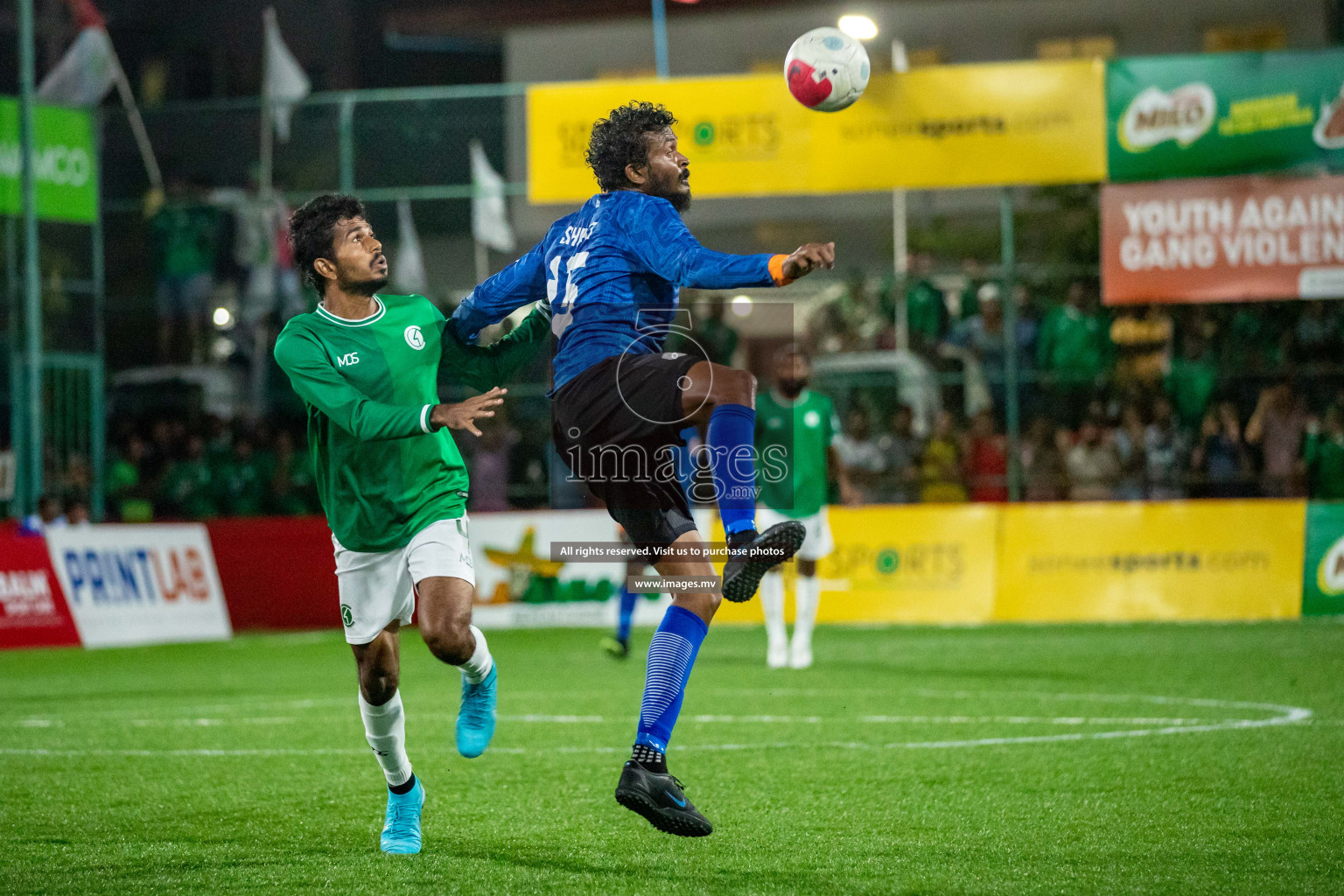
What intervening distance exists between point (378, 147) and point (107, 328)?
3.83 m

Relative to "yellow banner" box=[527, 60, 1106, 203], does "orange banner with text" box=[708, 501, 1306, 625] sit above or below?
below

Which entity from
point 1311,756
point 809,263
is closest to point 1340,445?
Answer: point 1311,756

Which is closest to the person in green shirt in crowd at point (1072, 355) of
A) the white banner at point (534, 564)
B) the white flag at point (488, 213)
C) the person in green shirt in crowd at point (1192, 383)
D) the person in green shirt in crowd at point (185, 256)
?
the person in green shirt in crowd at point (1192, 383)

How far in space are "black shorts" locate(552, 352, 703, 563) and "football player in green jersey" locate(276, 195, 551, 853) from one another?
0.52 metres

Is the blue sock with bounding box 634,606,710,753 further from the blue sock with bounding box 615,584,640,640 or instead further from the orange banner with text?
the orange banner with text

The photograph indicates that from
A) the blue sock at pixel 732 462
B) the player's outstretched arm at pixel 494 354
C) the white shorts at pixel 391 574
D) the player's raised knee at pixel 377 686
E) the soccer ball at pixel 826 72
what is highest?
the soccer ball at pixel 826 72

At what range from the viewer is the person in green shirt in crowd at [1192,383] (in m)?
17.2

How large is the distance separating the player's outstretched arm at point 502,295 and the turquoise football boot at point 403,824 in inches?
69.6

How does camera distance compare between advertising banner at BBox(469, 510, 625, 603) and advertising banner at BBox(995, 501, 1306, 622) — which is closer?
advertising banner at BBox(995, 501, 1306, 622)

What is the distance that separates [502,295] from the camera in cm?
616

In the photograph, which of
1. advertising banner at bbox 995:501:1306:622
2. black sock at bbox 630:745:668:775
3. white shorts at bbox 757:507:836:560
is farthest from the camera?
advertising banner at bbox 995:501:1306:622

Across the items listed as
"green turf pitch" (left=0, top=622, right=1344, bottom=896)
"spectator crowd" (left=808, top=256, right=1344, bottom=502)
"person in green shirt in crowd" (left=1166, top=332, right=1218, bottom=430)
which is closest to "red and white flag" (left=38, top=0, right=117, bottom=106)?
"green turf pitch" (left=0, top=622, right=1344, bottom=896)

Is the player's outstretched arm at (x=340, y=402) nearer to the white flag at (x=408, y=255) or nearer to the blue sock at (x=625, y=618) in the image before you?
the blue sock at (x=625, y=618)

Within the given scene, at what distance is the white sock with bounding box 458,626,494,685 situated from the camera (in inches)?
245
